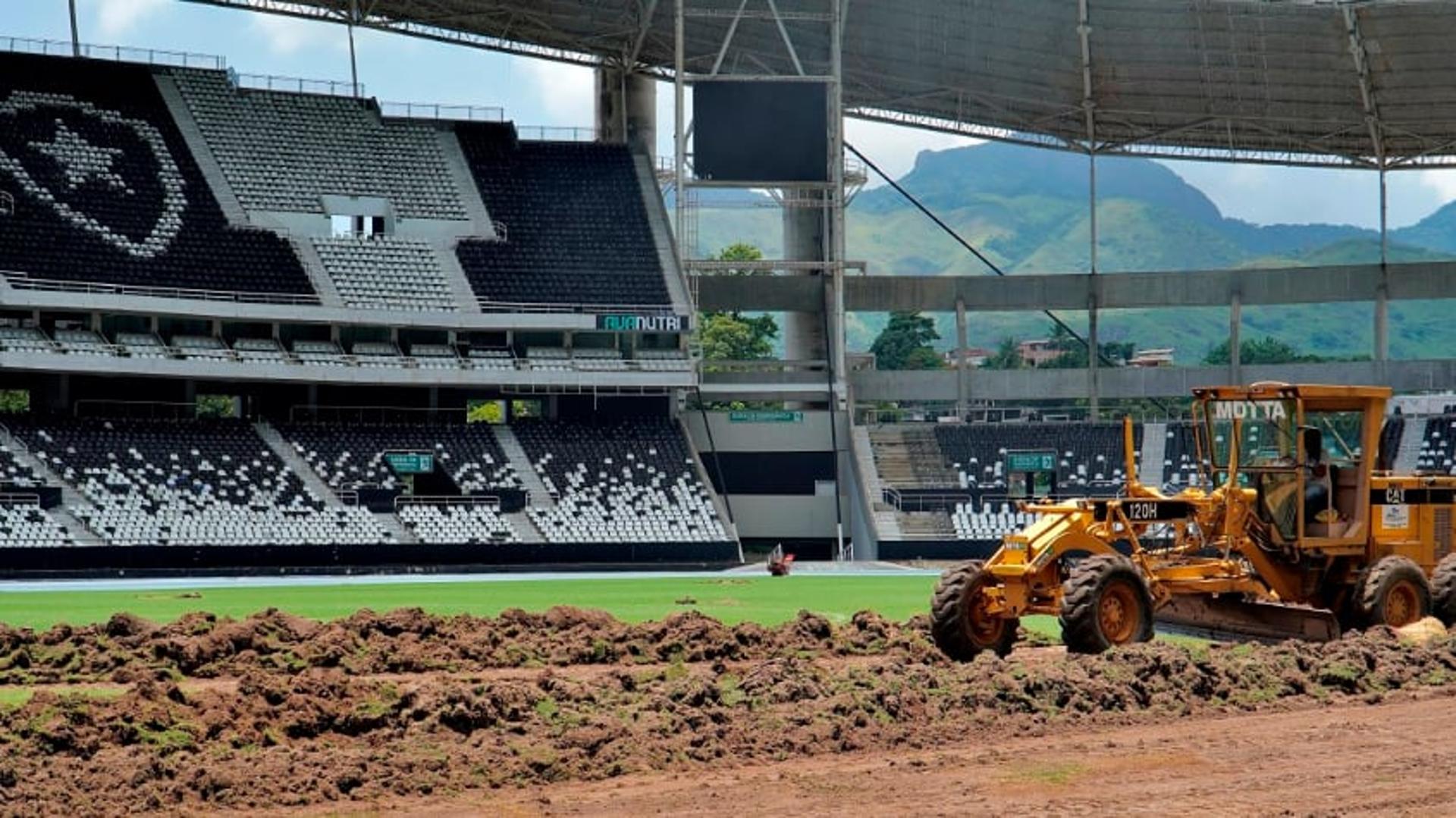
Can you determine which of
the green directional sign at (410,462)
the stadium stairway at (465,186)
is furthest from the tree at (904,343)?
the green directional sign at (410,462)

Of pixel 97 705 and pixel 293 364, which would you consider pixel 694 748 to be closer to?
pixel 97 705

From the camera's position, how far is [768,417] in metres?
58.0

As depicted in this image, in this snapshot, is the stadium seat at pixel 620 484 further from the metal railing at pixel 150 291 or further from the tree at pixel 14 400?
the tree at pixel 14 400

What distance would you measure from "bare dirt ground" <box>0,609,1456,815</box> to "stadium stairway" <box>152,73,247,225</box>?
3772 cm

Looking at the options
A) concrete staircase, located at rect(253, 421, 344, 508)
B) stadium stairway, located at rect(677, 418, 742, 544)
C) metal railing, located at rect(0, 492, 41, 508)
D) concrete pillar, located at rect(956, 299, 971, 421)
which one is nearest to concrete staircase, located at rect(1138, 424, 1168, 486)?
concrete pillar, located at rect(956, 299, 971, 421)

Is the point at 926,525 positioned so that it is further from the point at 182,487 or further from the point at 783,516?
the point at 182,487

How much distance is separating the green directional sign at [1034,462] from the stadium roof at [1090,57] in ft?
32.3

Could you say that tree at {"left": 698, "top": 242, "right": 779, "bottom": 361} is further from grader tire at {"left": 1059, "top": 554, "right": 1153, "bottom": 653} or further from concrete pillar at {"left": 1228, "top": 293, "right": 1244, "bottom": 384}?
grader tire at {"left": 1059, "top": 554, "right": 1153, "bottom": 653}

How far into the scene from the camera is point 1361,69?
2202 inches

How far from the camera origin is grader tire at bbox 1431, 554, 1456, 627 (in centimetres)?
1986

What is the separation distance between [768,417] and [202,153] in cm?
1823

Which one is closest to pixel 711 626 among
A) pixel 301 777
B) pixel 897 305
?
pixel 301 777

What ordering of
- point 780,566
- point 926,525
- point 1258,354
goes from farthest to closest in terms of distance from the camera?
point 1258,354
point 926,525
point 780,566

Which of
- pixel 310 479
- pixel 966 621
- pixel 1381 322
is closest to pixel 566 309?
pixel 310 479
